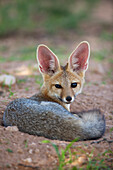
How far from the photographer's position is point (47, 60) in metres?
4.56

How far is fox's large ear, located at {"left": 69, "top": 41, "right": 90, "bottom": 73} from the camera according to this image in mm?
4516

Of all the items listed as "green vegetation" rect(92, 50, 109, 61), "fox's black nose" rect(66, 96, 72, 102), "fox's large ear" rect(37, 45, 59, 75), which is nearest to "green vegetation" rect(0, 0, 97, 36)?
"green vegetation" rect(92, 50, 109, 61)

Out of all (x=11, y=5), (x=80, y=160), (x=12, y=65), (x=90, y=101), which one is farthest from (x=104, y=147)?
(x=11, y=5)

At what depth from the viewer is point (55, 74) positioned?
4508 millimetres

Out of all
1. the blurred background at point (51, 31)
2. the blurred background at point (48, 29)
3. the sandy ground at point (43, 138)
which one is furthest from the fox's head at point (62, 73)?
the blurred background at point (48, 29)

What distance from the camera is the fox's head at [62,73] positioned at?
4.23 metres

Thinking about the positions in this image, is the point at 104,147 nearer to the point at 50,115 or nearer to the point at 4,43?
the point at 50,115

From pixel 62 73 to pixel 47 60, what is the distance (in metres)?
0.41

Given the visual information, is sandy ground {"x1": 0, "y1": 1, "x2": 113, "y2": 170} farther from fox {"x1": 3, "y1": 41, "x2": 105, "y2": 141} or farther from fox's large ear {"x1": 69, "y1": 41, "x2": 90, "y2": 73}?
fox's large ear {"x1": 69, "y1": 41, "x2": 90, "y2": 73}

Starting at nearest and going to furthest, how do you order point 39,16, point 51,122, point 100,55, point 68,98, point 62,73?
point 51,122, point 68,98, point 62,73, point 100,55, point 39,16

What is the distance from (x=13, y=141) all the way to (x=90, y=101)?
2.65 metres

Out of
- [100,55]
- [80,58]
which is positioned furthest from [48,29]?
[80,58]

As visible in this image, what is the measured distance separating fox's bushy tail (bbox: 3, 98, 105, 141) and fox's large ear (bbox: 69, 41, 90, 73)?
3.95 feet

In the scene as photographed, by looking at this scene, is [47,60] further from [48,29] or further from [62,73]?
[48,29]
